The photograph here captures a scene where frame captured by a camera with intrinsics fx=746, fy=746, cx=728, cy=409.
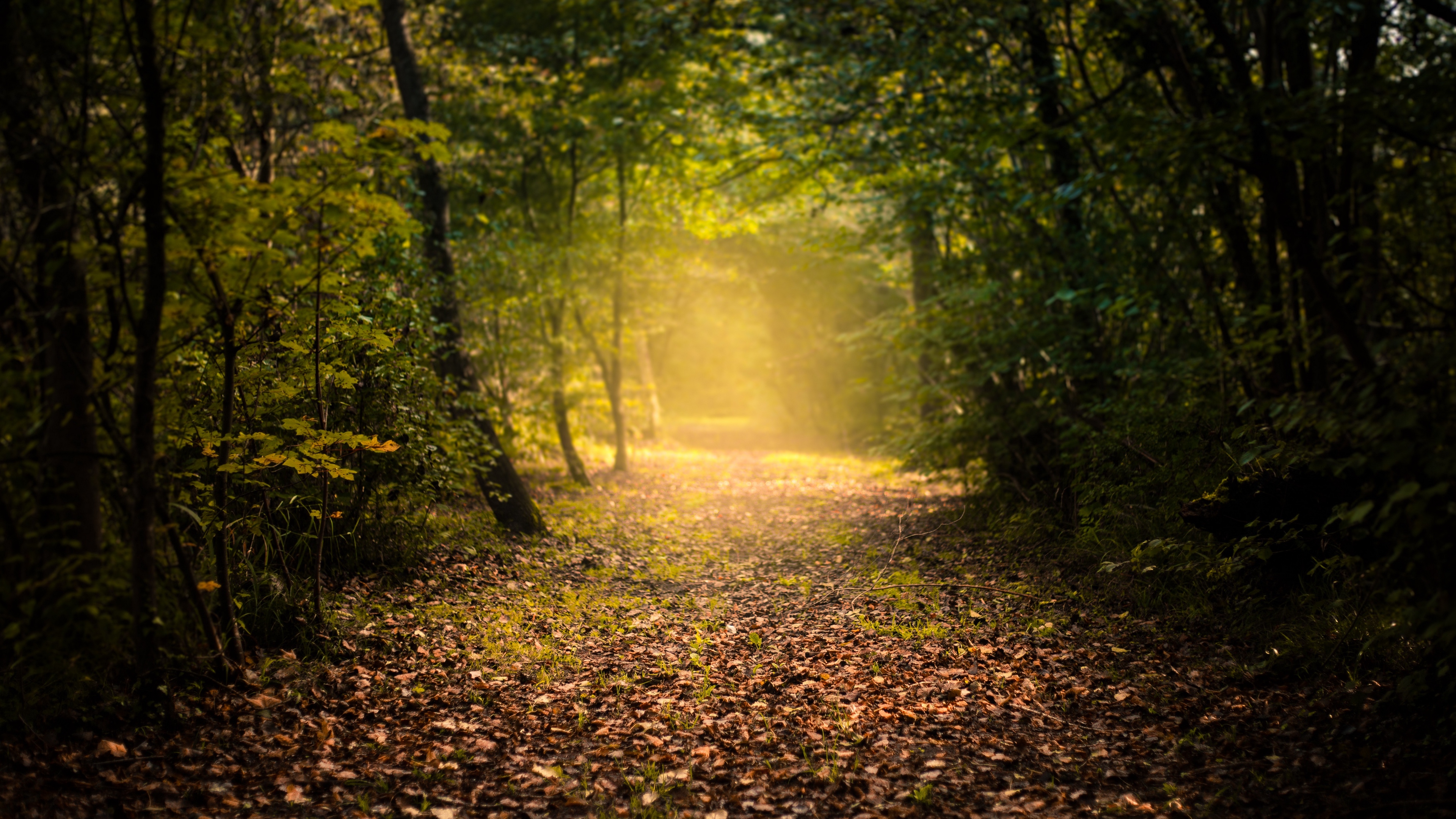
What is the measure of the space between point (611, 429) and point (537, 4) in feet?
40.4

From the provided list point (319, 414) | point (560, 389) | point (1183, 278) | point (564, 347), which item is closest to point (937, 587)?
point (1183, 278)

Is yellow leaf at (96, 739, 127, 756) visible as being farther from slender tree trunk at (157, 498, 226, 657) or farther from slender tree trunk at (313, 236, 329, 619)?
slender tree trunk at (313, 236, 329, 619)

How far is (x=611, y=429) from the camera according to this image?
22234 millimetres

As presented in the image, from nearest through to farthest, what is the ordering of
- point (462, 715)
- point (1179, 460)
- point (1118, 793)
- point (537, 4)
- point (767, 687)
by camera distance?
point (1118, 793)
point (462, 715)
point (767, 687)
point (1179, 460)
point (537, 4)

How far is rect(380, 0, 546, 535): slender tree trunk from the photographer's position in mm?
8781

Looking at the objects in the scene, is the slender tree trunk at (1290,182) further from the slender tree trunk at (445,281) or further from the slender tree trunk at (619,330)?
the slender tree trunk at (619,330)

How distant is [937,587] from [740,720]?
10.0ft

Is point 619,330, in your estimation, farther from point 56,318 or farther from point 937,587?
point 56,318

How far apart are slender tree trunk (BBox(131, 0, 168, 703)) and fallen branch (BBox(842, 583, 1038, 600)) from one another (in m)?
5.35

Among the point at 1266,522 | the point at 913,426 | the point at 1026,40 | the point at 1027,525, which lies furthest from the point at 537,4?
the point at 1266,522

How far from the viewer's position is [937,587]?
6.97 metres

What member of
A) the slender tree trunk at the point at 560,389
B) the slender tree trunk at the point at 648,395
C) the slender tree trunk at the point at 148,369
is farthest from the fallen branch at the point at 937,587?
the slender tree trunk at the point at 648,395

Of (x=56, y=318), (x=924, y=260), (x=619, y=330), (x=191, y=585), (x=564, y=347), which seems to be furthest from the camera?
(x=619, y=330)

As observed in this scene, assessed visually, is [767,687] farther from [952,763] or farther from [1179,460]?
[1179,460]
